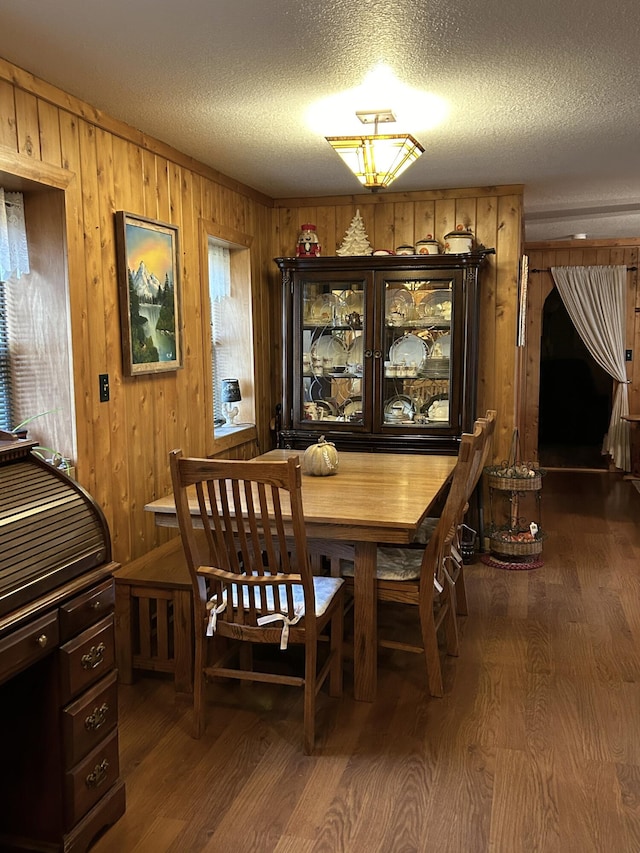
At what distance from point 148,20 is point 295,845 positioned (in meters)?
2.41

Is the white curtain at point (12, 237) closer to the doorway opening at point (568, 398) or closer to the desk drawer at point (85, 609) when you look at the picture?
the desk drawer at point (85, 609)

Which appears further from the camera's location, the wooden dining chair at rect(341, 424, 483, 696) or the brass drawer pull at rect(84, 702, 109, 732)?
the wooden dining chair at rect(341, 424, 483, 696)

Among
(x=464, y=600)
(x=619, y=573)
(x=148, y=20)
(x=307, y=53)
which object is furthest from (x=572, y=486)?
(x=148, y=20)

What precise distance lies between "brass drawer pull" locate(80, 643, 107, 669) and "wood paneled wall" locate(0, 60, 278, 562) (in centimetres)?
108

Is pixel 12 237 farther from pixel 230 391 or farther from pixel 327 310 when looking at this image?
pixel 327 310

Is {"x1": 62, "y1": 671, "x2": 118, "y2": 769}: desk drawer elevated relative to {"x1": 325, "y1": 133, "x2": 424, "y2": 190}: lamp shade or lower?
lower

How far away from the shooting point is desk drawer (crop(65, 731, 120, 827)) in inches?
74.7

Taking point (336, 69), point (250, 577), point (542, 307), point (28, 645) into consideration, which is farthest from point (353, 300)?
point (542, 307)

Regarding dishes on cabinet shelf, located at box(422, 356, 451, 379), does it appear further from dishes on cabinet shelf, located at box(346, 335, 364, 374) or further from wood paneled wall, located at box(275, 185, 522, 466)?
dishes on cabinet shelf, located at box(346, 335, 364, 374)

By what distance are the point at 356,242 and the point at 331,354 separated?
740 mm

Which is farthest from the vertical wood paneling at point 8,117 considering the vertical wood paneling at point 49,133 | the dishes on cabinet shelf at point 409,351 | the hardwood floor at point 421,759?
the dishes on cabinet shelf at point 409,351

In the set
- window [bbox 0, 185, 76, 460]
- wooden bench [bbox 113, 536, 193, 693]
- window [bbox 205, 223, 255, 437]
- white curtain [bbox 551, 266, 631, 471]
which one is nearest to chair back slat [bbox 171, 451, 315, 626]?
wooden bench [bbox 113, 536, 193, 693]

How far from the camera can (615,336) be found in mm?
7539

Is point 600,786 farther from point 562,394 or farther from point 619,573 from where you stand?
point 562,394
